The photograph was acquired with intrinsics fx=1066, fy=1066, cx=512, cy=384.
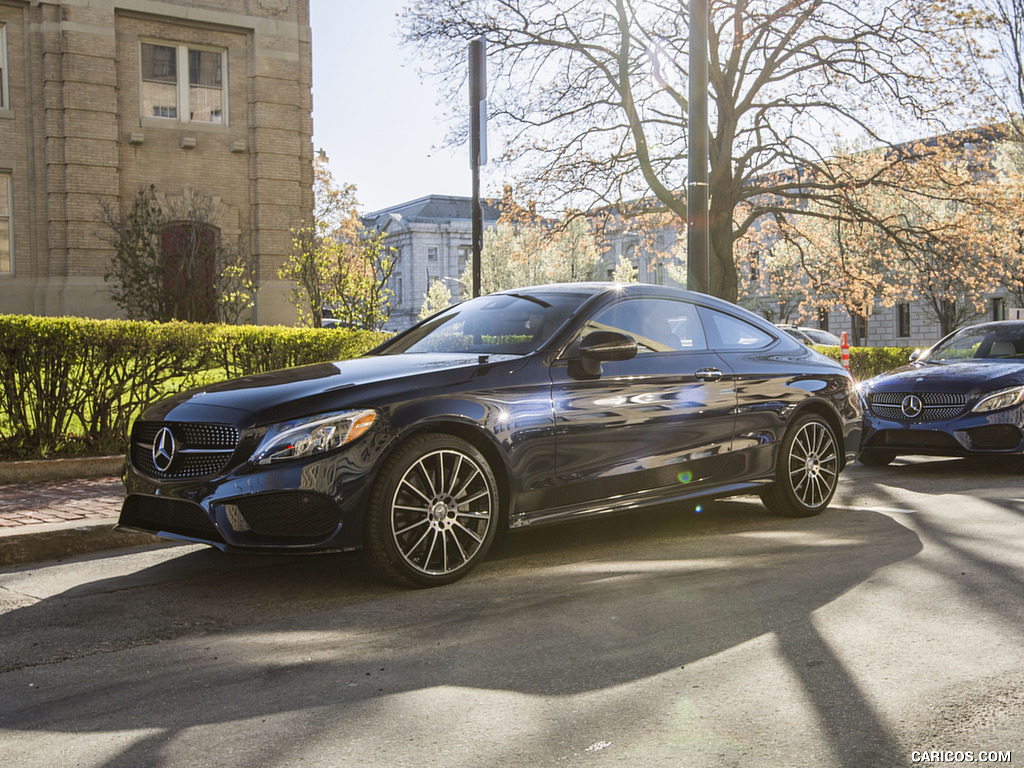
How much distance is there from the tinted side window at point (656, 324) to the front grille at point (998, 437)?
409 centimetres

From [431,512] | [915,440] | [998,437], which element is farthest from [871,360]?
[431,512]

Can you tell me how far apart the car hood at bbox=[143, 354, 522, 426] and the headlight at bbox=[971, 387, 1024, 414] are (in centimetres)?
575

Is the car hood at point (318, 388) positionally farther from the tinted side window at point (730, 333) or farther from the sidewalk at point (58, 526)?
the tinted side window at point (730, 333)

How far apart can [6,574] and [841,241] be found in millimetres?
20138

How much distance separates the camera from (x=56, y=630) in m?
4.68

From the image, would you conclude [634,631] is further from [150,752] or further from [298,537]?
[150,752]

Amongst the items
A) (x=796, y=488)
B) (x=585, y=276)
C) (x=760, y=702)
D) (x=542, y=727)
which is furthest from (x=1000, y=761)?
(x=585, y=276)

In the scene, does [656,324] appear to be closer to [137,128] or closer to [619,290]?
[619,290]

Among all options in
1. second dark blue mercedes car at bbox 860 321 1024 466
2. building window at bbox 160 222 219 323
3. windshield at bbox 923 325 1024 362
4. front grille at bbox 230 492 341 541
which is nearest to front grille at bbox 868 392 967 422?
second dark blue mercedes car at bbox 860 321 1024 466

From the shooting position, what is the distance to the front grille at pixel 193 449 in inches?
199

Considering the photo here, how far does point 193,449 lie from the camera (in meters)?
5.21

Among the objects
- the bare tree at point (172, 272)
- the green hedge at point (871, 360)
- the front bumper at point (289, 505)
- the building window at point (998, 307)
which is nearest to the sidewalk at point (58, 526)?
the front bumper at point (289, 505)

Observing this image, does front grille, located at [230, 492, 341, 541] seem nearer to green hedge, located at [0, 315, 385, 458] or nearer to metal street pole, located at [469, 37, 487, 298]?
green hedge, located at [0, 315, 385, 458]

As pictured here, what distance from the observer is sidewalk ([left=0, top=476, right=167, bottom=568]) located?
6.25 m
